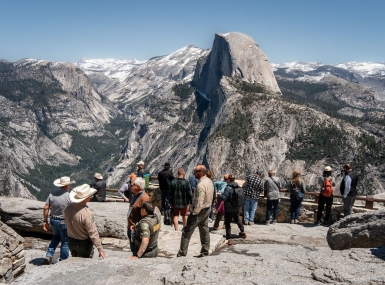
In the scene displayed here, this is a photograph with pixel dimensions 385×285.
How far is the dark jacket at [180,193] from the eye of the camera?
11.8m

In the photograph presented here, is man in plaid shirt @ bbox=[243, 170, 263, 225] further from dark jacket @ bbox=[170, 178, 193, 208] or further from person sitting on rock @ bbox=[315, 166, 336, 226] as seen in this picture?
dark jacket @ bbox=[170, 178, 193, 208]

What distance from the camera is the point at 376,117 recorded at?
188 m

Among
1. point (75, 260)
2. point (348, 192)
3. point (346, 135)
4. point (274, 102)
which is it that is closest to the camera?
point (75, 260)

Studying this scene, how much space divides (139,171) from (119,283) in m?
9.64

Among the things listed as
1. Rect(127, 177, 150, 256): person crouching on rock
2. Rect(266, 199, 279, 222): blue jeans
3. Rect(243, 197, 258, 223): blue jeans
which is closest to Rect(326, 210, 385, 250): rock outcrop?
Rect(243, 197, 258, 223): blue jeans

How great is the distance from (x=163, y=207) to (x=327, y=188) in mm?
6291

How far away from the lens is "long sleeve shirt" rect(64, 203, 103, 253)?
778 cm

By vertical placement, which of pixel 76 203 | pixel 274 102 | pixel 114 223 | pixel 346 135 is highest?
pixel 274 102

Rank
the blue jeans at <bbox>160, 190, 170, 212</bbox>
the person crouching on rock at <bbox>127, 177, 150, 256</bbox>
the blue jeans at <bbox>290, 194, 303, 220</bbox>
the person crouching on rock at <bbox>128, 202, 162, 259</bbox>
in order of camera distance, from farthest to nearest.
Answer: the blue jeans at <bbox>290, 194, 303, 220</bbox> < the blue jeans at <bbox>160, 190, 170, 212</bbox> < the person crouching on rock at <bbox>127, 177, 150, 256</bbox> < the person crouching on rock at <bbox>128, 202, 162, 259</bbox>

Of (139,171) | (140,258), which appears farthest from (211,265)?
(139,171)

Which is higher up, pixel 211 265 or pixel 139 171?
pixel 139 171

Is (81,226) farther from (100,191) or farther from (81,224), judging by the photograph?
(100,191)

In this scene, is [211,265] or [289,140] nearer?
[211,265]

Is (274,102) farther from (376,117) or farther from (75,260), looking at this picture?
(75,260)
